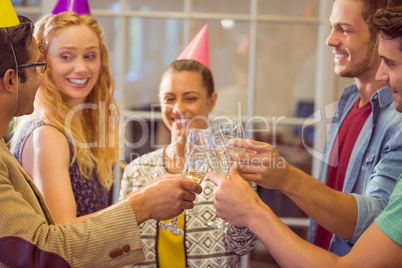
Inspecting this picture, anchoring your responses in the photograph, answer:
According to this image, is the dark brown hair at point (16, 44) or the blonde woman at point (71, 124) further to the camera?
the blonde woman at point (71, 124)

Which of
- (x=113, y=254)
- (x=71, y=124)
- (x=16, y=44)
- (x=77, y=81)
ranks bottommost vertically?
(x=113, y=254)

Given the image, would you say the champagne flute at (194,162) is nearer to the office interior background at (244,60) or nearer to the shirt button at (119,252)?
the shirt button at (119,252)

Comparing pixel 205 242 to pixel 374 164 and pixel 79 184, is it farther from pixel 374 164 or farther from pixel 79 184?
pixel 374 164

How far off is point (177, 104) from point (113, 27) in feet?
3.51

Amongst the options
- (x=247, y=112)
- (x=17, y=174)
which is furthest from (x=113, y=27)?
(x=17, y=174)

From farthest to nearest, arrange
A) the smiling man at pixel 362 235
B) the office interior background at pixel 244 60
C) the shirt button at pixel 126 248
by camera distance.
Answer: the office interior background at pixel 244 60 → the shirt button at pixel 126 248 → the smiling man at pixel 362 235

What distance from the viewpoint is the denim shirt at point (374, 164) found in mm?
1481

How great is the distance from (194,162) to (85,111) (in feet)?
2.25

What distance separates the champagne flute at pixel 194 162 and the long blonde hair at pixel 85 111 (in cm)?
42

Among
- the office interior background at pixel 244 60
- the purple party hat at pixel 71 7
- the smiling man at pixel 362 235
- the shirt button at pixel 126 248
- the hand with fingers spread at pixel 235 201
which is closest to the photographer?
the smiling man at pixel 362 235

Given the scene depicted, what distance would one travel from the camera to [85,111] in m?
1.81

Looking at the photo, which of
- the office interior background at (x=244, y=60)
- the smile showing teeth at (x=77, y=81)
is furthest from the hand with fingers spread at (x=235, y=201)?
the office interior background at (x=244, y=60)

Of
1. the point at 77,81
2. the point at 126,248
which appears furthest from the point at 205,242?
the point at 77,81

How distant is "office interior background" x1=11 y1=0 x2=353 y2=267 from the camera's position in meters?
2.60
